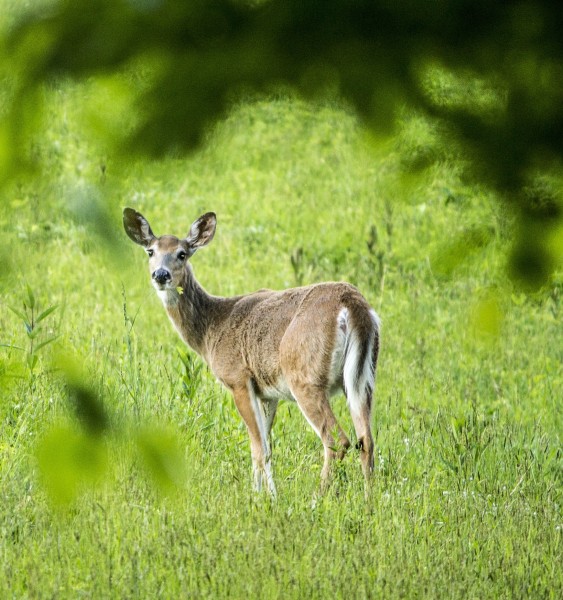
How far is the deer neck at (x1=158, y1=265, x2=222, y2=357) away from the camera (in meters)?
7.90

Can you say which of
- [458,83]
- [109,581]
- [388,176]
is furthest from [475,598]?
[458,83]

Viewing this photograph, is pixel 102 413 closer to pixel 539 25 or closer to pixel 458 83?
pixel 458 83

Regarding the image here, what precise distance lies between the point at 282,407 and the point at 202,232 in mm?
1379

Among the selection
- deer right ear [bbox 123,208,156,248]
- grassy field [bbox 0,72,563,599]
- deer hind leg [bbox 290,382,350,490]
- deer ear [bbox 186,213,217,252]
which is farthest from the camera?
deer ear [bbox 186,213,217,252]

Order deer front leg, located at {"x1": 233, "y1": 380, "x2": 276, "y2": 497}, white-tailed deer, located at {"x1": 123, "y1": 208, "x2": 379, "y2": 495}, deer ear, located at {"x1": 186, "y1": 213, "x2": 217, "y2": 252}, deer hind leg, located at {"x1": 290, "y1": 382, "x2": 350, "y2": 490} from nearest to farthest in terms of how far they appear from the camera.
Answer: deer front leg, located at {"x1": 233, "y1": 380, "x2": 276, "y2": 497} < deer hind leg, located at {"x1": 290, "y1": 382, "x2": 350, "y2": 490} < white-tailed deer, located at {"x1": 123, "y1": 208, "x2": 379, "y2": 495} < deer ear, located at {"x1": 186, "y1": 213, "x2": 217, "y2": 252}

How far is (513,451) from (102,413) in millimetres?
4982

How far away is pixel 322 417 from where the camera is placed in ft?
22.0

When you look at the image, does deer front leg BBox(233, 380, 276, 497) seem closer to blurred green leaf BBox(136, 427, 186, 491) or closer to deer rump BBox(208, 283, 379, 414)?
deer rump BBox(208, 283, 379, 414)

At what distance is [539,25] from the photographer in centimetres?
225

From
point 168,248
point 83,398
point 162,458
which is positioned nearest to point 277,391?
point 168,248

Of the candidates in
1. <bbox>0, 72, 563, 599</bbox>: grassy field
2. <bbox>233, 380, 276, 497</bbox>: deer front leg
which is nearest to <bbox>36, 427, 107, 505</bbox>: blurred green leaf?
<bbox>0, 72, 563, 599</bbox>: grassy field

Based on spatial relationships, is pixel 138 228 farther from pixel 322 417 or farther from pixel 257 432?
pixel 322 417

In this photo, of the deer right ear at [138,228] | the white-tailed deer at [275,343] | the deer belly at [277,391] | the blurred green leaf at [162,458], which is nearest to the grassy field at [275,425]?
the blurred green leaf at [162,458]

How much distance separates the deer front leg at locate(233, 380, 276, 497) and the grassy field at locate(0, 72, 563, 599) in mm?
98
